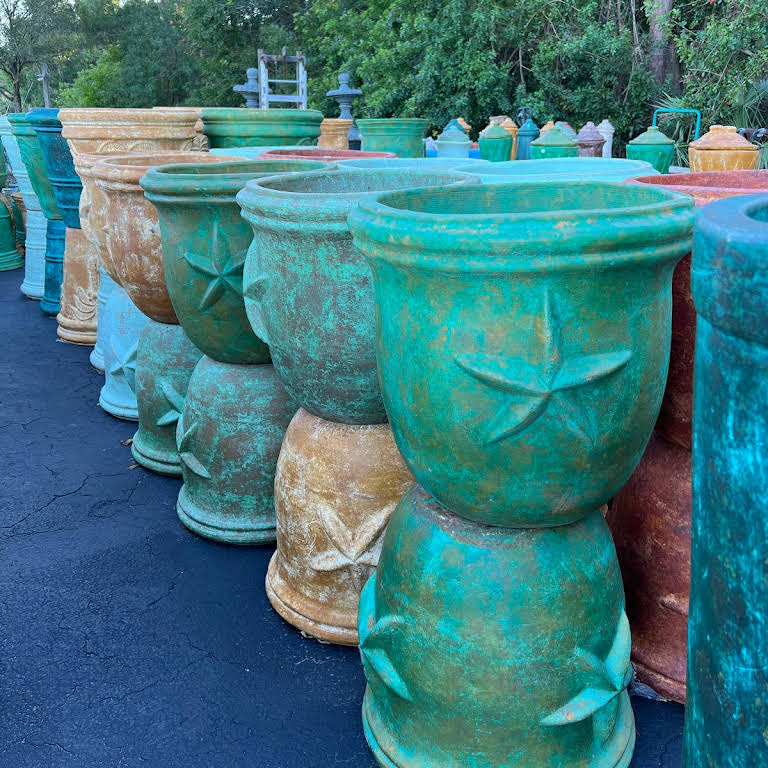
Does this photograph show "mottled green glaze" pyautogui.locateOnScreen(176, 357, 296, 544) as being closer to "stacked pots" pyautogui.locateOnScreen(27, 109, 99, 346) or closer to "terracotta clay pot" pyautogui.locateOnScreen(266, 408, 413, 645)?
"terracotta clay pot" pyautogui.locateOnScreen(266, 408, 413, 645)

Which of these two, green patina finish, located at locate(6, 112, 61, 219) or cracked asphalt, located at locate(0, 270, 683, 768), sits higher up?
green patina finish, located at locate(6, 112, 61, 219)

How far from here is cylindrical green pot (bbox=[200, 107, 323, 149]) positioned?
132 inches

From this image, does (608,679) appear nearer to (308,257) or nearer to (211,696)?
(211,696)

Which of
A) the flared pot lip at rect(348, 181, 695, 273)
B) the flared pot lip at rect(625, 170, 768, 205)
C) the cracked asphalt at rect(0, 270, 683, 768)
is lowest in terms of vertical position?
the cracked asphalt at rect(0, 270, 683, 768)

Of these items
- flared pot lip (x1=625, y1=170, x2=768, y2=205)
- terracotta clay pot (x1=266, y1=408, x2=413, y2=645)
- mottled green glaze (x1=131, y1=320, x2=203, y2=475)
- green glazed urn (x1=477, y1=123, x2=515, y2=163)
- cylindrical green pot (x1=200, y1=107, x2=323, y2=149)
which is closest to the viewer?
flared pot lip (x1=625, y1=170, x2=768, y2=205)

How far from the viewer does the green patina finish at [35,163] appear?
4301 mm

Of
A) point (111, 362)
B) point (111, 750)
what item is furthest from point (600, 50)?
point (111, 750)

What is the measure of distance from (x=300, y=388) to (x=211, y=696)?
69 cm

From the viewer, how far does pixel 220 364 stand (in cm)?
223

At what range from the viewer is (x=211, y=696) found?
5.51ft

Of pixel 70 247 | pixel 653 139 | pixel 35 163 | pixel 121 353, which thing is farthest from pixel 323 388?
pixel 35 163

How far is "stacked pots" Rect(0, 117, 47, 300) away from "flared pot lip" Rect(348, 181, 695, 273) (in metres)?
4.58

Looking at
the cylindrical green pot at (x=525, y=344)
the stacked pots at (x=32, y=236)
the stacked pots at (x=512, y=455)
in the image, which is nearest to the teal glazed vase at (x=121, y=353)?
the stacked pots at (x=512, y=455)

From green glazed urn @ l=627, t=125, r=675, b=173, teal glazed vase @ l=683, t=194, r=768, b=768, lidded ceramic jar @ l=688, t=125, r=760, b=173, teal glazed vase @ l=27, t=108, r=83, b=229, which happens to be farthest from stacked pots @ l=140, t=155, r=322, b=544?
lidded ceramic jar @ l=688, t=125, r=760, b=173
